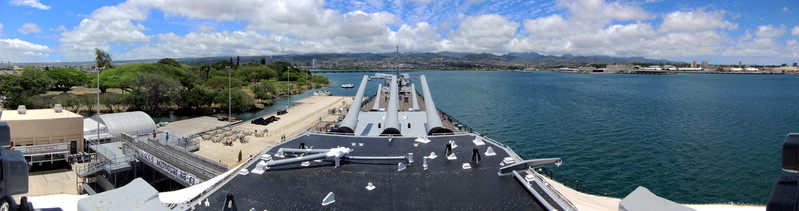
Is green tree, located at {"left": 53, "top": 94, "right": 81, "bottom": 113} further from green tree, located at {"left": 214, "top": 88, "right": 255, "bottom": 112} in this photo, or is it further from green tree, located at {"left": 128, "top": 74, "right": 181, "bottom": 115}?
green tree, located at {"left": 214, "top": 88, "right": 255, "bottom": 112}

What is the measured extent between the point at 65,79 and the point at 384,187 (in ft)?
371

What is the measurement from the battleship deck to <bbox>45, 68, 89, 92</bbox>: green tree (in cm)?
10415

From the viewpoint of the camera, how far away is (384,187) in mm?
18250

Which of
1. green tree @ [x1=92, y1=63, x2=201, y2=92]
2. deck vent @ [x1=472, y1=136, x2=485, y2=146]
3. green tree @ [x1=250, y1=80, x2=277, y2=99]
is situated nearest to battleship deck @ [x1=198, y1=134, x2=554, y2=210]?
deck vent @ [x1=472, y1=136, x2=485, y2=146]

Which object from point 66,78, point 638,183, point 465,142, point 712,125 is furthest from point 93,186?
point 66,78

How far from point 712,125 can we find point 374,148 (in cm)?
5862

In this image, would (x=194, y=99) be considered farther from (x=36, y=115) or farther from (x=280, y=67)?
(x=280, y=67)

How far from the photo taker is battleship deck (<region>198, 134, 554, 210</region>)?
1619cm

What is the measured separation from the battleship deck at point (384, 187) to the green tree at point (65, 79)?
104 metres

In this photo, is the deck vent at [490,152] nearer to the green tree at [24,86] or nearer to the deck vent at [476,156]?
the deck vent at [476,156]

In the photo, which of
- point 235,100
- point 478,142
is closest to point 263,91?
point 235,100

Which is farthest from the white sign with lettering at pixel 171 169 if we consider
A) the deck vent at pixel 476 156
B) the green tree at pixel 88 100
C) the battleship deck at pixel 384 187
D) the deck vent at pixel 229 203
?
the green tree at pixel 88 100

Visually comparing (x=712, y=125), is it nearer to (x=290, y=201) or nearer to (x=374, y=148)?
(x=374, y=148)

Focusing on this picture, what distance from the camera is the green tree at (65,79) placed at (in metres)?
93.7
